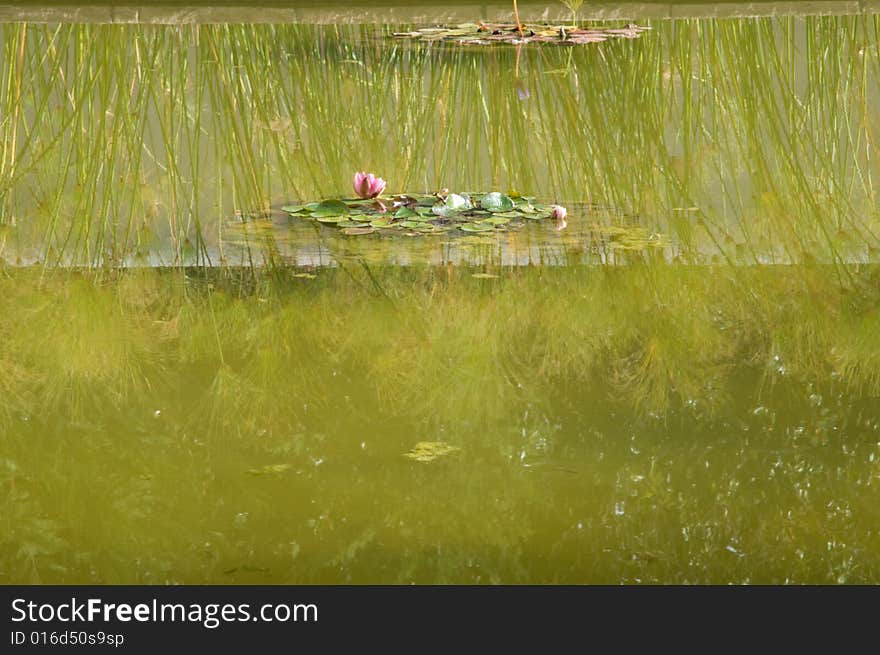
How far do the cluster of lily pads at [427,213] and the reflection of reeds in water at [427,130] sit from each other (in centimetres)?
14

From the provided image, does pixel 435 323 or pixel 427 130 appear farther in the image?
pixel 427 130

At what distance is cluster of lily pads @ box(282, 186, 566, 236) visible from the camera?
249 cm

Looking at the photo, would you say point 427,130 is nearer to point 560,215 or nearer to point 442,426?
point 560,215

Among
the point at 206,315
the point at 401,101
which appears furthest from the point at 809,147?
the point at 206,315

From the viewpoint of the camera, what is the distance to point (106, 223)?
249 cm

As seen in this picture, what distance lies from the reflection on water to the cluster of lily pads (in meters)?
0.27

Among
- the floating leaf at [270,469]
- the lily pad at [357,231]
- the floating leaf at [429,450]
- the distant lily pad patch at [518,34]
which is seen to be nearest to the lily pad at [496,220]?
the lily pad at [357,231]

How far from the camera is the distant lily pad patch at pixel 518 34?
406 centimetres

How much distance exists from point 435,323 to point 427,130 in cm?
125

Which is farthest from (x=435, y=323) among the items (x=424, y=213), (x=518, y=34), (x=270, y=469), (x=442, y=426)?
(x=518, y=34)

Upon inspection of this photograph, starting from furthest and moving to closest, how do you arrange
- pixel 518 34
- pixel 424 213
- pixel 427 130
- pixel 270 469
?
pixel 518 34
pixel 427 130
pixel 424 213
pixel 270 469

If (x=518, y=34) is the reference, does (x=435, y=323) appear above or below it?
below

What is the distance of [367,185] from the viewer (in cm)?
258

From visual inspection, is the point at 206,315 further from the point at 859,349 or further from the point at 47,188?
the point at 859,349
